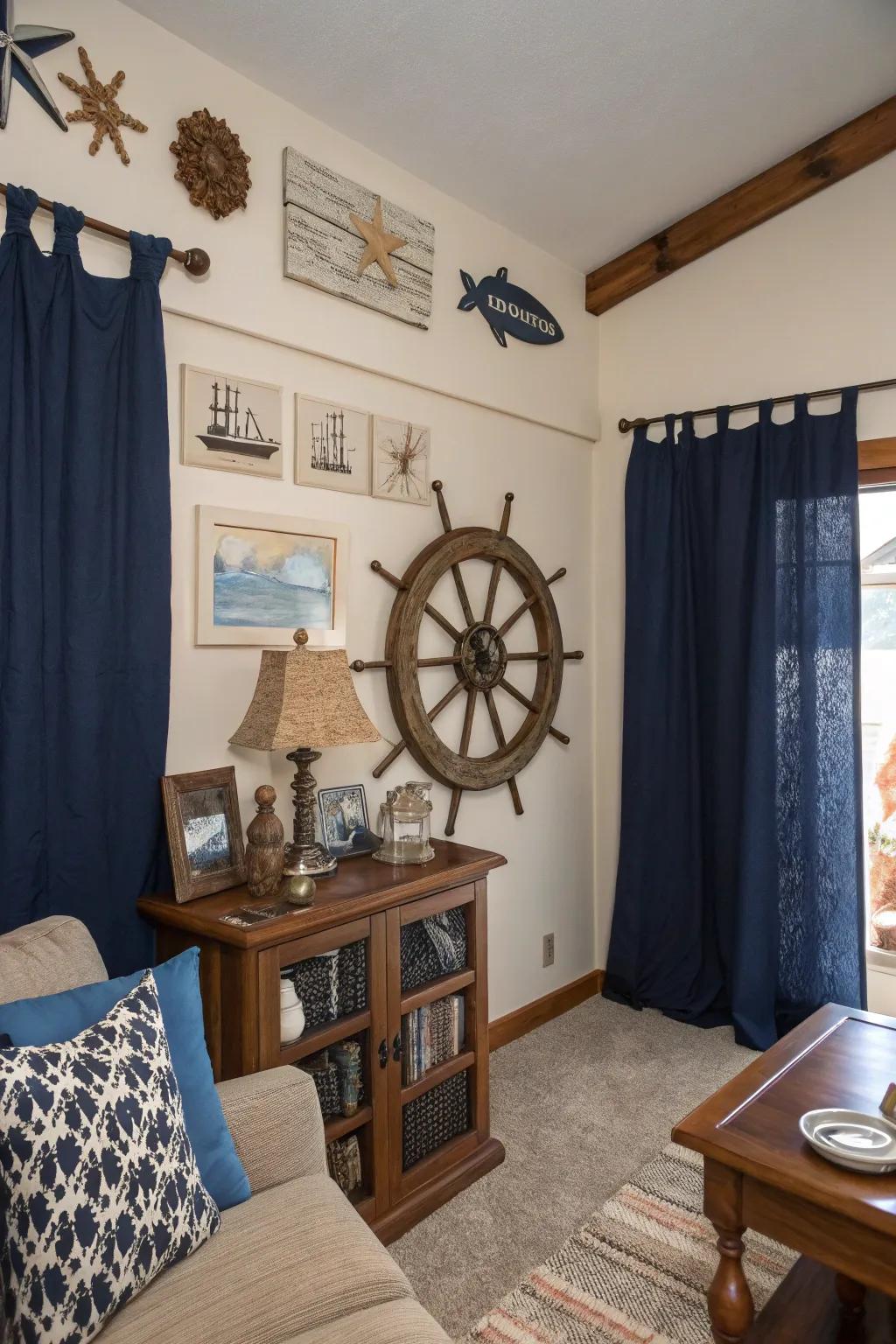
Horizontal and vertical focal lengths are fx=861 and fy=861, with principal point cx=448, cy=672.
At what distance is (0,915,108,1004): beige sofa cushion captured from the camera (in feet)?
4.49

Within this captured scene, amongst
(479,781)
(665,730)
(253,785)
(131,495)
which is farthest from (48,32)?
(665,730)

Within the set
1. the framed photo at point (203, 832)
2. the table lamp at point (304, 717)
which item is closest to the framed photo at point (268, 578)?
the table lamp at point (304, 717)

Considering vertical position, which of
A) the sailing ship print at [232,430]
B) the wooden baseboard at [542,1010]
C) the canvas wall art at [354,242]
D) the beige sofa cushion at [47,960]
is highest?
the canvas wall art at [354,242]

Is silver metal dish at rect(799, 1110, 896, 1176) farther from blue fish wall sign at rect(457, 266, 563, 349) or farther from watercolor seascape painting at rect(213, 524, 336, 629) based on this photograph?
blue fish wall sign at rect(457, 266, 563, 349)

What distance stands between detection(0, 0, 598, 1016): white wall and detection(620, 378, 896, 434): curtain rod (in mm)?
174

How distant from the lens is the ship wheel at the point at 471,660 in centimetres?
267

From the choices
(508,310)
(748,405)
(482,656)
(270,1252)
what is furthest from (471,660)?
(270,1252)

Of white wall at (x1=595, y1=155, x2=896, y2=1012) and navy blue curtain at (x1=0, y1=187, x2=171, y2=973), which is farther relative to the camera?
white wall at (x1=595, y1=155, x2=896, y2=1012)

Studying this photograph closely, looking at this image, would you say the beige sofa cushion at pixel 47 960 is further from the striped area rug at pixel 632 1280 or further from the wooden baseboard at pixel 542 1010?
the wooden baseboard at pixel 542 1010

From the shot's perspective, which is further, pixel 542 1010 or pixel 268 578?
pixel 542 1010

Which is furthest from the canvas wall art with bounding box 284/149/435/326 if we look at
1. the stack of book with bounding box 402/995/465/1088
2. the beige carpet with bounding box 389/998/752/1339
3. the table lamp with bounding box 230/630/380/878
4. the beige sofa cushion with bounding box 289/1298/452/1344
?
Answer: the beige carpet with bounding box 389/998/752/1339

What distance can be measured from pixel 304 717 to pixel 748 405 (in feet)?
7.06

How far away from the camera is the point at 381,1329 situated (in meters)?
1.17

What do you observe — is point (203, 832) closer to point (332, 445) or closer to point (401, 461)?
point (332, 445)
